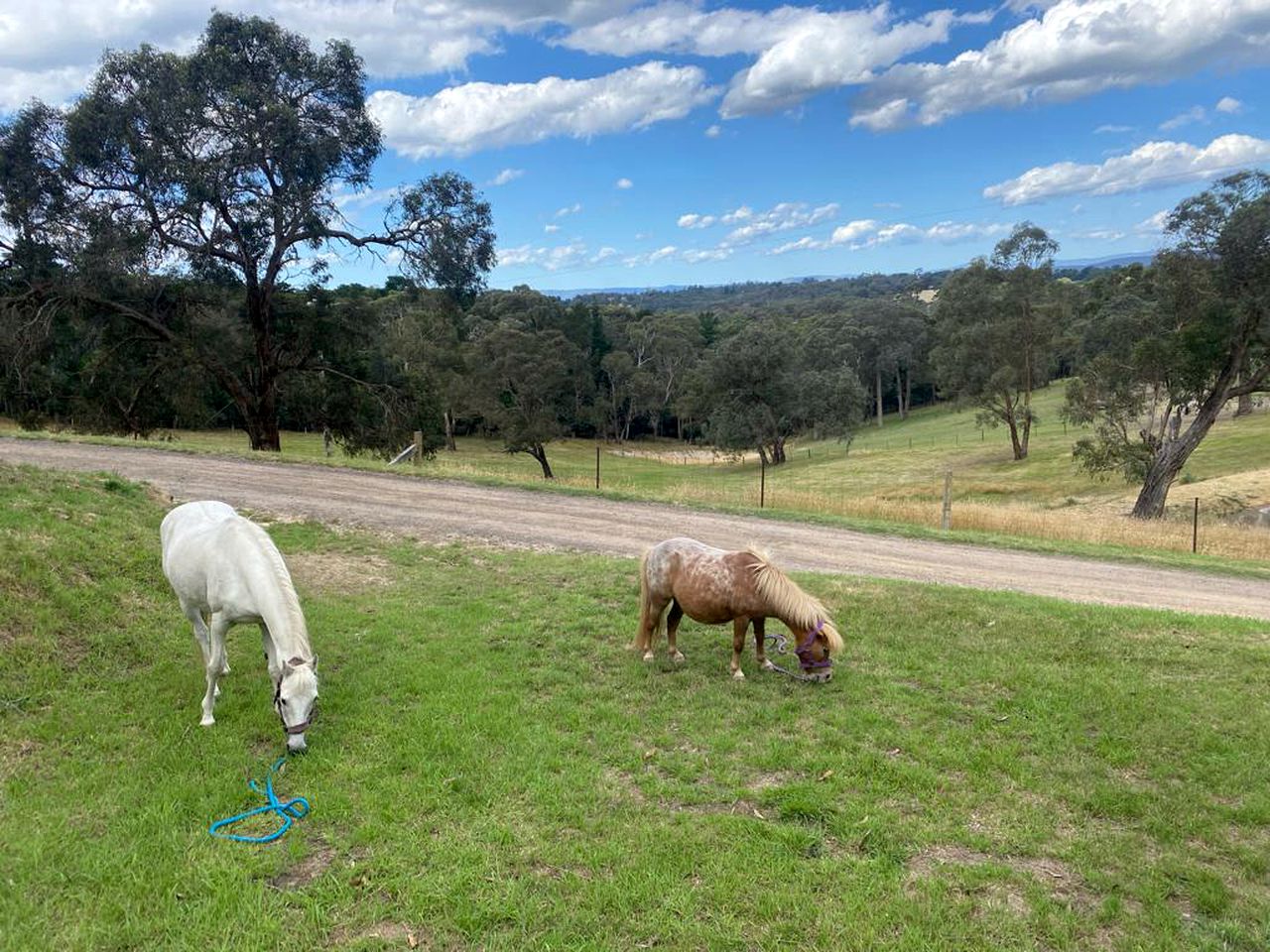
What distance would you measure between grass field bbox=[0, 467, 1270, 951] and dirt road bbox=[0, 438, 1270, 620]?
152 inches

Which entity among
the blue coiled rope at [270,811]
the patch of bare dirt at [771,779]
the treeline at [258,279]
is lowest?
the patch of bare dirt at [771,779]

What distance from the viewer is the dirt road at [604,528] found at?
12805 millimetres

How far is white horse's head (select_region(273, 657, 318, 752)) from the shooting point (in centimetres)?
557

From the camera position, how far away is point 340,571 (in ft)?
36.1

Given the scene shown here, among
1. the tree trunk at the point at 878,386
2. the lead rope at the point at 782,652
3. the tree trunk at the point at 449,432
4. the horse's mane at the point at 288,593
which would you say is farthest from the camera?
the tree trunk at the point at 878,386

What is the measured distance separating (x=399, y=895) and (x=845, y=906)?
2.61 metres

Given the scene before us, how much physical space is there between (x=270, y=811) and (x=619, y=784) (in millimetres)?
2448

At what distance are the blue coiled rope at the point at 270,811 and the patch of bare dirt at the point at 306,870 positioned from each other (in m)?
0.31

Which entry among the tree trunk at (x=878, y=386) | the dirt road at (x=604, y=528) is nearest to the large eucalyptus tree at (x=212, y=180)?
the dirt road at (x=604, y=528)

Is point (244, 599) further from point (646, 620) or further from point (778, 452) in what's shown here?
point (778, 452)

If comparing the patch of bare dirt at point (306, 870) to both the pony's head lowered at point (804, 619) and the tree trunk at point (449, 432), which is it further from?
the tree trunk at point (449, 432)

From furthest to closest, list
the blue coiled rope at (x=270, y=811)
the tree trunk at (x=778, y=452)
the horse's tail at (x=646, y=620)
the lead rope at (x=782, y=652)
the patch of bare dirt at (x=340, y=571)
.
A: the tree trunk at (x=778, y=452), the patch of bare dirt at (x=340, y=571), the horse's tail at (x=646, y=620), the lead rope at (x=782, y=652), the blue coiled rope at (x=270, y=811)

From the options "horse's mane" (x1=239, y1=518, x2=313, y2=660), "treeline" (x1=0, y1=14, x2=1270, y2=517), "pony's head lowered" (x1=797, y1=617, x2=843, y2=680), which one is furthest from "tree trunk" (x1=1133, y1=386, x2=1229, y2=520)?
"horse's mane" (x1=239, y1=518, x2=313, y2=660)

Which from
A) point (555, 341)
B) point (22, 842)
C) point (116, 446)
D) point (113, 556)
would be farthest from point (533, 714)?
point (555, 341)
